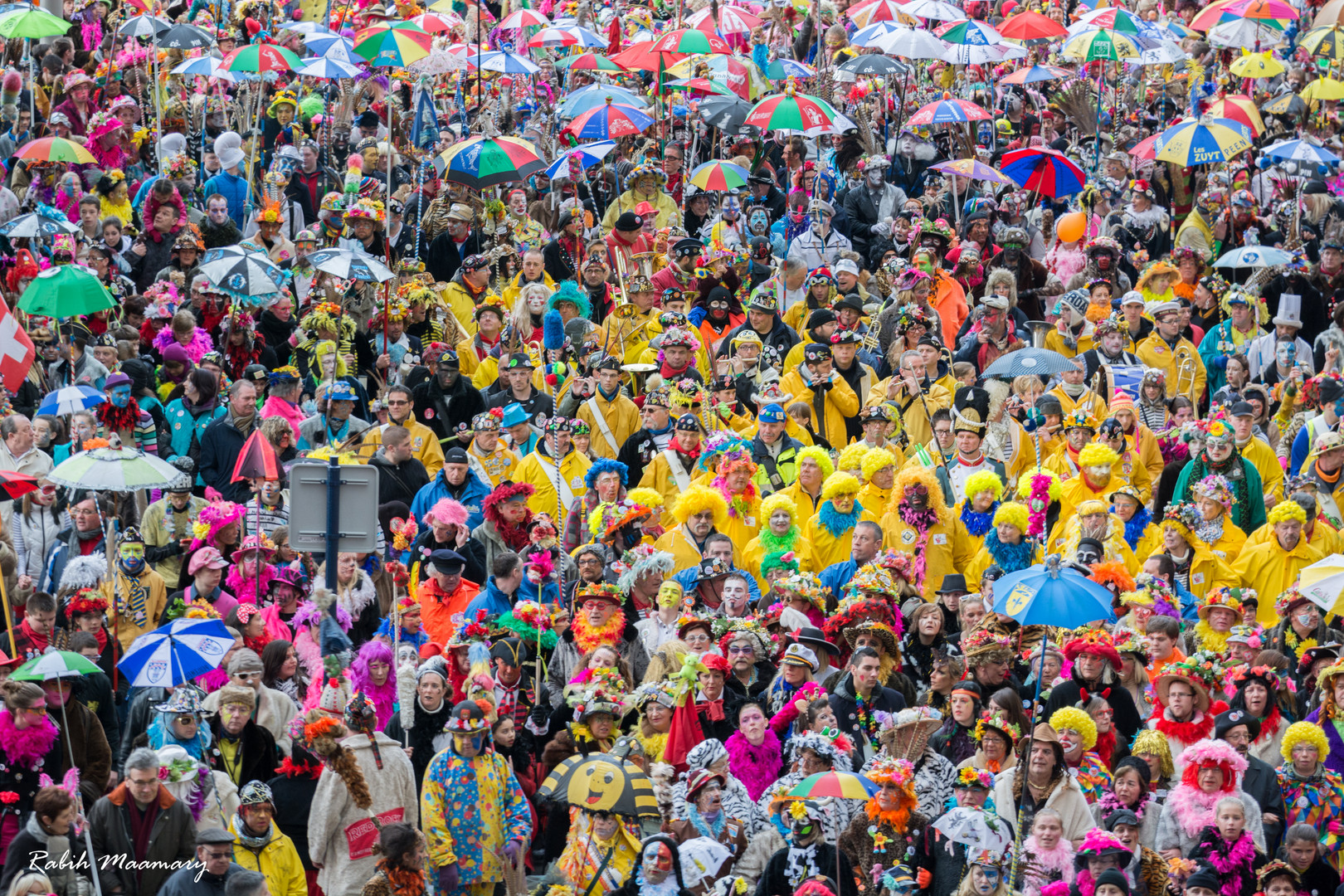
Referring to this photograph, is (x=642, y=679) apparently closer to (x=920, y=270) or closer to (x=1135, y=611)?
(x=1135, y=611)

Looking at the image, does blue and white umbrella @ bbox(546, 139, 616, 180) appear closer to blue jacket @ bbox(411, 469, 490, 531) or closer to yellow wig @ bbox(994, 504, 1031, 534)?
blue jacket @ bbox(411, 469, 490, 531)

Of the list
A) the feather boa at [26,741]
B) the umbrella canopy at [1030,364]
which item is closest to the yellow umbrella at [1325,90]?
the umbrella canopy at [1030,364]

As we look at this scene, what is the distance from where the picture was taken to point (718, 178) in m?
19.1

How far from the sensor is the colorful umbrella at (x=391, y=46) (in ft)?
65.6

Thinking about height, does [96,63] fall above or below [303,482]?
below

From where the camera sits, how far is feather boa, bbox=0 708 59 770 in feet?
36.7

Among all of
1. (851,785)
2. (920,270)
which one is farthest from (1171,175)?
(851,785)

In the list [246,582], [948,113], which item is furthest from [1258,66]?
[246,582]

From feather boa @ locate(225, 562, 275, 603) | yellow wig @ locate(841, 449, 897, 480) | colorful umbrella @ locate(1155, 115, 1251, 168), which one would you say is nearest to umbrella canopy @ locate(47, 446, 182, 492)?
feather boa @ locate(225, 562, 275, 603)

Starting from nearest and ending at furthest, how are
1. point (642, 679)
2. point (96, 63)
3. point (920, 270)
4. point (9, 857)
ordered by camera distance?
point (9, 857) < point (642, 679) < point (920, 270) < point (96, 63)

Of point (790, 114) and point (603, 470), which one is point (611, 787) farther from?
point (790, 114)

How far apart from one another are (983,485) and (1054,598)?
2.83 metres

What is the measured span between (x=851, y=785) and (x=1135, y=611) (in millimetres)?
3356

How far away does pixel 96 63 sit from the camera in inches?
873
